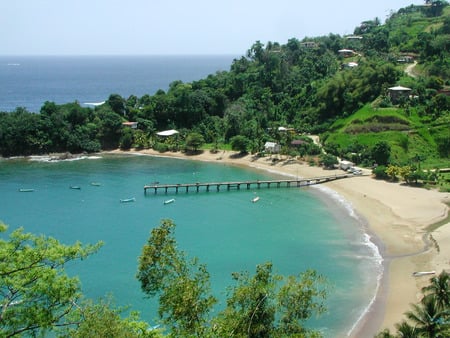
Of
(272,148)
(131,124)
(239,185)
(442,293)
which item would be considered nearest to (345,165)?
(272,148)

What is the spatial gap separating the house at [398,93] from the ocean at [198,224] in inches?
1140

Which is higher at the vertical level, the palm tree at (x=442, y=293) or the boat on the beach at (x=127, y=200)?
the palm tree at (x=442, y=293)

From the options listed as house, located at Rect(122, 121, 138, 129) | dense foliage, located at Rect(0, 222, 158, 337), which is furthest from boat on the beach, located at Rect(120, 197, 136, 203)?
dense foliage, located at Rect(0, 222, 158, 337)

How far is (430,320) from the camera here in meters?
25.0

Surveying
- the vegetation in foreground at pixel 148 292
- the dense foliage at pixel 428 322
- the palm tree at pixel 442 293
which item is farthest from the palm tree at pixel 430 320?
the vegetation in foreground at pixel 148 292

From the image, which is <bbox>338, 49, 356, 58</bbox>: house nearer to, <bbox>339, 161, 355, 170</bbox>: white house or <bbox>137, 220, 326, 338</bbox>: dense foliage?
<bbox>339, 161, 355, 170</bbox>: white house

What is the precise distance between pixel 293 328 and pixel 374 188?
4918 cm

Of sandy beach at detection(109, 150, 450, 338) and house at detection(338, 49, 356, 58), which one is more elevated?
house at detection(338, 49, 356, 58)

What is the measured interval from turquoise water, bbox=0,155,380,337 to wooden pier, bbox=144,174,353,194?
61.3 inches

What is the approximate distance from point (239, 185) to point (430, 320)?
144 feet

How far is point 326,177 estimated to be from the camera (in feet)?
228

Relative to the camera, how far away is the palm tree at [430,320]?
79.9ft

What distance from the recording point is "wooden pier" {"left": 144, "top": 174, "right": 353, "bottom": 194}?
217 ft

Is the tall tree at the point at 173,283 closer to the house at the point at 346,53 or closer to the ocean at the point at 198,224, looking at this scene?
the ocean at the point at 198,224
